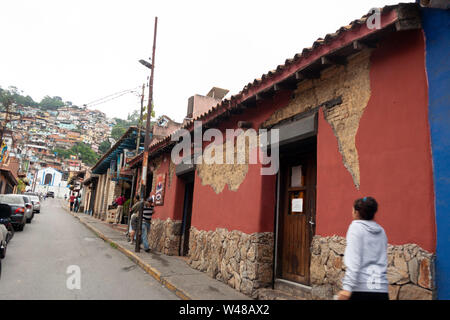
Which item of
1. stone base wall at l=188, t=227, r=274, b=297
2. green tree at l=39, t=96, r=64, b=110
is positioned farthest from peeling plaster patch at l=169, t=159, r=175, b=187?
green tree at l=39, t=96, r=64, b=110

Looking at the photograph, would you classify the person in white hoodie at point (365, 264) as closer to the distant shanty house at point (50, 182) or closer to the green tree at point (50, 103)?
the distant shanty house at point (50, 182)

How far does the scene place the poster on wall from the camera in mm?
10684

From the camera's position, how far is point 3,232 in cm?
593

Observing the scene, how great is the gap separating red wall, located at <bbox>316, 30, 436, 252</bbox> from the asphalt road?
11.3 ft

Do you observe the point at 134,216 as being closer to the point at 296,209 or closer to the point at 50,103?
the point at 296,209

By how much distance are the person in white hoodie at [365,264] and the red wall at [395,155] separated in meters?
0.78

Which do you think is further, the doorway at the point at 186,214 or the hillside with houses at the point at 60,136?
the hillside with houses at the point at 60,136

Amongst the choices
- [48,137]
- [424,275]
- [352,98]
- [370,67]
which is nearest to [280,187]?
[352,98]

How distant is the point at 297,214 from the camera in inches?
219

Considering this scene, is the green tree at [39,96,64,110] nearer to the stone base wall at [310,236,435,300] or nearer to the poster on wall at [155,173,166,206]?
the poster on wall at [155,173,166,206]

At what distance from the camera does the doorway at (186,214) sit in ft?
31.6

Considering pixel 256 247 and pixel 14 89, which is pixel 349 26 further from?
pixel 14 89

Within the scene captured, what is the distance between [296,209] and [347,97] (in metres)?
2.19

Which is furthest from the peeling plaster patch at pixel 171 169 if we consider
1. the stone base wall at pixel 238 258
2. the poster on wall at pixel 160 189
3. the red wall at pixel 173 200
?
the stone base wall at pixel 238 258
